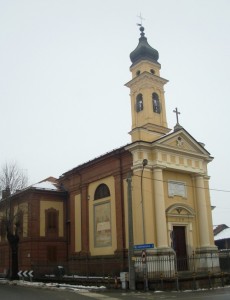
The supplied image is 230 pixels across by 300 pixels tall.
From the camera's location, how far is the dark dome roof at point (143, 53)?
32.1 m

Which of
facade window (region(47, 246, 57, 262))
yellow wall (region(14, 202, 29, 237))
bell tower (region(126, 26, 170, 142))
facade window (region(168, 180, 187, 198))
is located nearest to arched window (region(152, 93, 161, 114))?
bell tower (region(126, 26, 170, 142))

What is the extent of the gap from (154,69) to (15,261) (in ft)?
63.6

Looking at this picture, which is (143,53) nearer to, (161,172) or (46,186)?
(161,172)

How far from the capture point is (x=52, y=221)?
116ft

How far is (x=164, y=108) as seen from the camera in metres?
32.0

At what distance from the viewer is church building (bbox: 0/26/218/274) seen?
2659 cm

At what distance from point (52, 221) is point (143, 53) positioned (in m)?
17.2

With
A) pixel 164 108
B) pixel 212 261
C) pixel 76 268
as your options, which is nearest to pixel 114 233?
pixel 76 268

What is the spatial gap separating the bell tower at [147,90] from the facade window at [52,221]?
11.4 meters

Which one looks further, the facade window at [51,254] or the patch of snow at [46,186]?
the patch of snow at [46,186]

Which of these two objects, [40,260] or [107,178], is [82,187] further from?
[40,260]

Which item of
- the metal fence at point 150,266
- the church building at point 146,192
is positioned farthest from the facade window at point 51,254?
the metal fence at point 150,266

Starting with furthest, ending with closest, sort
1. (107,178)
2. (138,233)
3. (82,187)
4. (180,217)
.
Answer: (82,187), (107,178), (180,217), (138,233)

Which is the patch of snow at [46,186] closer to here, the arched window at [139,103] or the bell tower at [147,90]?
the bell tower at [147,90]
